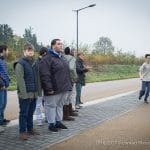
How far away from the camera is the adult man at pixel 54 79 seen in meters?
8.98

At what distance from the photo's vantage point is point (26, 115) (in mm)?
8633

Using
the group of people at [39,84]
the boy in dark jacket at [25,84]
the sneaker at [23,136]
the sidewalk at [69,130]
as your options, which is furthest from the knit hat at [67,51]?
the sneaker at [23,136]

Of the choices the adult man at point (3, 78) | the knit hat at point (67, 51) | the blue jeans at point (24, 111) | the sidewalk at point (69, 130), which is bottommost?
the sidewalk at point (69, 130)

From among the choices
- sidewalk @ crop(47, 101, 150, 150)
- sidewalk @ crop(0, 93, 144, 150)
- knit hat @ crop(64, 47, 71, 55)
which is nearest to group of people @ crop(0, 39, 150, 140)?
sidewalk @ crop(0, 93, 144, 150)

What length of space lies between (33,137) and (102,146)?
1.57m

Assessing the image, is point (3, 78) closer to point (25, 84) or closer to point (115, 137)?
point (25, 84)

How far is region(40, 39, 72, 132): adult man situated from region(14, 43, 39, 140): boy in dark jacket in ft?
1.05

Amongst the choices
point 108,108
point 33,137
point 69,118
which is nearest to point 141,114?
point 108,108

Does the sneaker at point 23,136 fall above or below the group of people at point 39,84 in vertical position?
below

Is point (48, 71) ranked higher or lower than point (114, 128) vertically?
higher

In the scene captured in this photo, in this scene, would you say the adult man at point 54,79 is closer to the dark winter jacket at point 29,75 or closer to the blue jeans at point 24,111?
the dark winter jacket at point 29,75

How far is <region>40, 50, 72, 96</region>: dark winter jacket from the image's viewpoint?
897cm

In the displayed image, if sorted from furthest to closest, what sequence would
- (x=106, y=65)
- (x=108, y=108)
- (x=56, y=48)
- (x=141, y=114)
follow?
1. (x=106, y=65)
2. (x=108, y=108)
3. (x=141, y=114)
4. (x=56, y=48)

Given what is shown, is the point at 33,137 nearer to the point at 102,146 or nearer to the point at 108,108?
the point at 102,146
